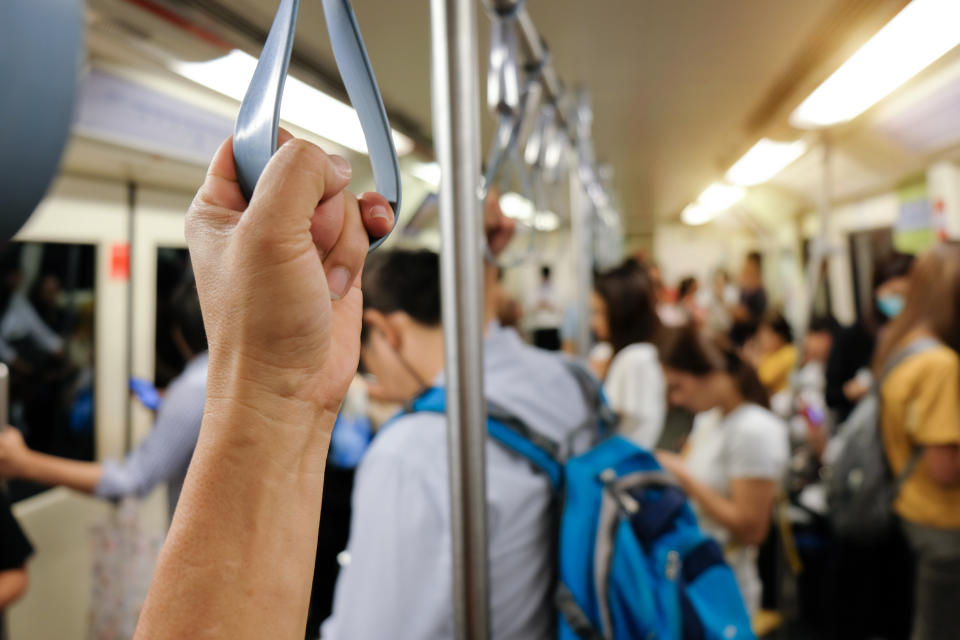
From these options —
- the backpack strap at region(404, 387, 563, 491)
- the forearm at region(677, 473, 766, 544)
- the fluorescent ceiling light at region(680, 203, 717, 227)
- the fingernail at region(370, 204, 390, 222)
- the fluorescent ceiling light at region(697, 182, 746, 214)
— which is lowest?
the forearm at region(677, 473, 766, 544)

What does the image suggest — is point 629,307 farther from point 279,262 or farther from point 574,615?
point 279,262

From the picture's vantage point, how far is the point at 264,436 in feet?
1.01

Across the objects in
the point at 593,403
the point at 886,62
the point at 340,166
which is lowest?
the point at 593,403

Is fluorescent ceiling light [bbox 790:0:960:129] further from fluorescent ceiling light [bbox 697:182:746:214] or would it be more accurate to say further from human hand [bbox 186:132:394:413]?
fluorescent ceiling light [bbox 697:182:746:214]

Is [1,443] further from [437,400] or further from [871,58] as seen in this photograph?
[871,58]

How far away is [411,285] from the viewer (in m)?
1.12

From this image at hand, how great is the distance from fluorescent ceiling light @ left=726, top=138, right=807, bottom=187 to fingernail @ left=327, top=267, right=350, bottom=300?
308 cm

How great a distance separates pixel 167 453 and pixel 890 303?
2941mm

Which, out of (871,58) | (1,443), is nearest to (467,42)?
(1,443)

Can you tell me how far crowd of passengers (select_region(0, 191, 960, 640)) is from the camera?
0.90 metres

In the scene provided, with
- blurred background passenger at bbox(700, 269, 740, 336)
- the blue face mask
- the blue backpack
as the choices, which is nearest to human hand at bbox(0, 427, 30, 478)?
A: the blue backpack

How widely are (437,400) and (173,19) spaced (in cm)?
65

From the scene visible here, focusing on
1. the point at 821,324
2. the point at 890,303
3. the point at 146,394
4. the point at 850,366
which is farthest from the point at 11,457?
the point at 821,324

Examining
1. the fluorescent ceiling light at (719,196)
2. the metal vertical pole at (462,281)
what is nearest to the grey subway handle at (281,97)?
the metal vertical pole at (462,281)
